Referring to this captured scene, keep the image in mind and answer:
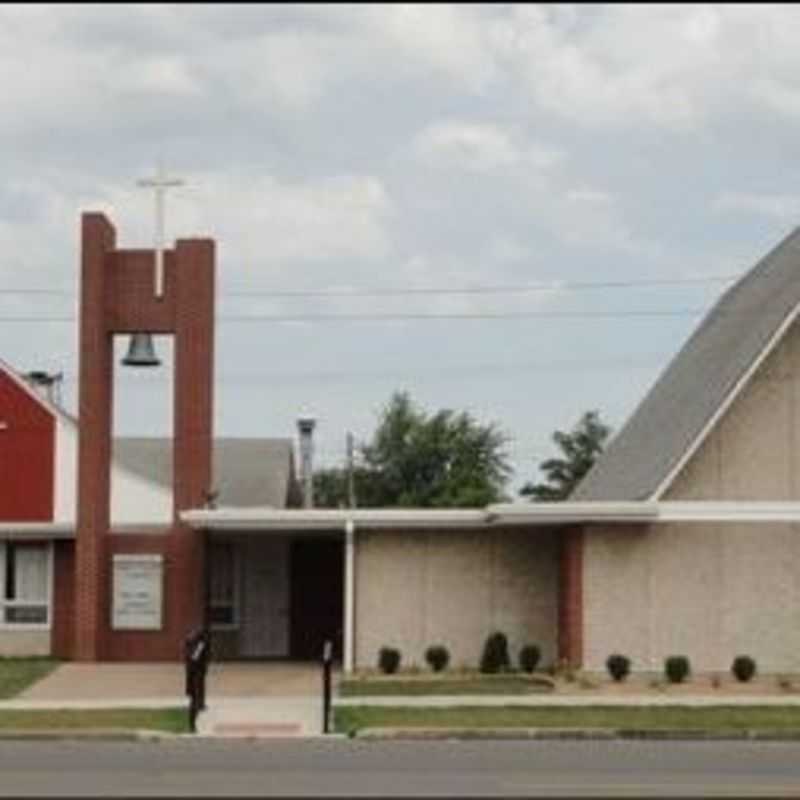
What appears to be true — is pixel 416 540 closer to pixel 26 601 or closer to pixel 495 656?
pixel 495 656

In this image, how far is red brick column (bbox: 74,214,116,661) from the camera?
37031mm

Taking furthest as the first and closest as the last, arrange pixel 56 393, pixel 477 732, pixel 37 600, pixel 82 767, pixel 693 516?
pixel 56 393
pixel 37 600
pixel 693 516
pixel 477 732
pixel 82 767

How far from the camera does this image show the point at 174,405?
37.7 m

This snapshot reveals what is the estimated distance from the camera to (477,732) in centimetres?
2459

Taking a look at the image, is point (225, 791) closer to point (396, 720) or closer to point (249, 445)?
point (396, 720)

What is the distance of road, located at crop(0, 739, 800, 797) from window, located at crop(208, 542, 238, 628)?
1570cm

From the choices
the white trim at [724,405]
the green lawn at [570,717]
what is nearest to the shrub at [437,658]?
the white trim at [724,405]

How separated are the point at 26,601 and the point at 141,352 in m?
5.46

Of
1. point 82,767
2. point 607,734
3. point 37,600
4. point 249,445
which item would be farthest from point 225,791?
point 249,445

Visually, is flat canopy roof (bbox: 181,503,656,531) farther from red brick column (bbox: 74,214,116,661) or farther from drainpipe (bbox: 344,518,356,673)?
red brick column (bbox: 74,214,116,661)

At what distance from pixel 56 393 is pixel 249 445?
11.3m

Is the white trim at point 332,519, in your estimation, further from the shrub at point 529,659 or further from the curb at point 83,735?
the curb at point 83,735

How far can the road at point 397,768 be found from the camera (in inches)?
675

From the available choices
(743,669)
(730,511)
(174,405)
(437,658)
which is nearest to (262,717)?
(437,658)
